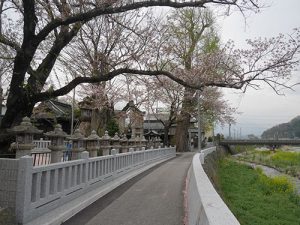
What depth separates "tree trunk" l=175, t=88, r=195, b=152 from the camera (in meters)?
44.7

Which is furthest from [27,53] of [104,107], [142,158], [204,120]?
[204,120]

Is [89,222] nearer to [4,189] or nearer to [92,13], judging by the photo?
[4,189]

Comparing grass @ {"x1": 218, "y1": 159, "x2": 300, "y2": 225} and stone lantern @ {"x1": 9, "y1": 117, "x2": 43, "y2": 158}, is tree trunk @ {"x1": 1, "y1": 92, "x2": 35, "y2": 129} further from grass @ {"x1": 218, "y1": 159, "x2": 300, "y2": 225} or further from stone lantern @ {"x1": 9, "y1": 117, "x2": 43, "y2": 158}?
grass @ {"x1": 218, "y1": 159, "x2": 300, "y2": 225}

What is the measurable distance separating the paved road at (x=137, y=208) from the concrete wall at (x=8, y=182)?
64.6 inches

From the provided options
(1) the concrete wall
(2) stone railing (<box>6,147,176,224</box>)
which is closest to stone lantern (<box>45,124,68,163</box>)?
(2) stone railing (<box>6,147,176,224</box>)

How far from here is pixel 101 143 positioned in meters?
19.0

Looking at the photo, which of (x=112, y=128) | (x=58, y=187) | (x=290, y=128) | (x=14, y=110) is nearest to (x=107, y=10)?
(x=14, y=110)

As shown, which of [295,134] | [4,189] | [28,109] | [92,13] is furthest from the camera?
[295,134]

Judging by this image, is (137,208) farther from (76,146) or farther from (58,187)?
(76,146)

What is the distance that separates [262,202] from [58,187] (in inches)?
612

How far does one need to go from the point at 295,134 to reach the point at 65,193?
509ft

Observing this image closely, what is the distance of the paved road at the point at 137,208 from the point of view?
8406 mm

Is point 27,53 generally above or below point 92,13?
below

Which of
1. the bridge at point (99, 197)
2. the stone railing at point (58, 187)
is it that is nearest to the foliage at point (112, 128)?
the bridge at point (99, 197)
